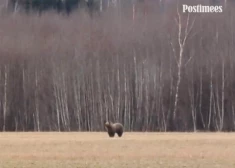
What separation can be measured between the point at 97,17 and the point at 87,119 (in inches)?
434

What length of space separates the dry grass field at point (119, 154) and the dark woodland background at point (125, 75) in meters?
25.2

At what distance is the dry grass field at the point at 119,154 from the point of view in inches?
1071

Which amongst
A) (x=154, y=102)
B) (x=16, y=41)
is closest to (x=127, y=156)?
(x=154, y=102)

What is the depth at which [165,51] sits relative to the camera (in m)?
68.1

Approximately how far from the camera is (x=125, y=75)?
6800 centimetres

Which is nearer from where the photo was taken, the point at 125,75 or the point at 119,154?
the point at 119,154

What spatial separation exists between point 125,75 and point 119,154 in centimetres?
3581

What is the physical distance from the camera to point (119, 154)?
32.4m

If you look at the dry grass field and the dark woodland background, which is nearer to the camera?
the dry grass field

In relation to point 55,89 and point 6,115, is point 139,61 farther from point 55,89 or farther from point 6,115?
point 6,115

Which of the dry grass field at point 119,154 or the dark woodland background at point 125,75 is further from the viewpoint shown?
the dark woodland background at point 125,75

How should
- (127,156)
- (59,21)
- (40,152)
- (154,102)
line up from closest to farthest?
(127,156), (40,152), (154,102), (59,21)

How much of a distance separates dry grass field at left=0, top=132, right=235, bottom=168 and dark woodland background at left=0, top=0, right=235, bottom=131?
25.2 m

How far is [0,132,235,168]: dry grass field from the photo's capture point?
27203 mm
